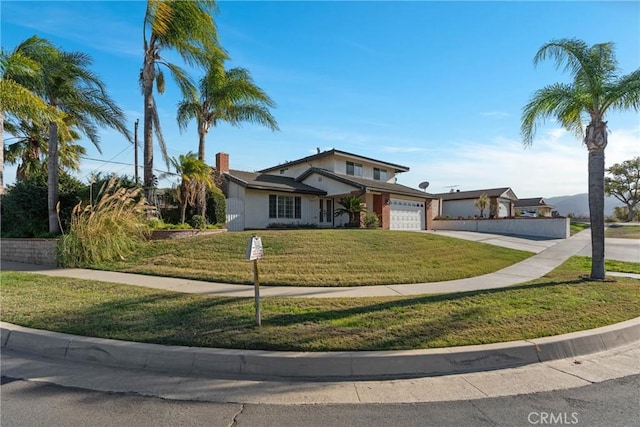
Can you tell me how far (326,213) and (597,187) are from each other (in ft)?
55.0

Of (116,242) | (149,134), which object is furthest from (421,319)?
(149,134)

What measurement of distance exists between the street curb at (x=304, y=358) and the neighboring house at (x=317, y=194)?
14954mm

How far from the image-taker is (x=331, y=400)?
12.1 feet

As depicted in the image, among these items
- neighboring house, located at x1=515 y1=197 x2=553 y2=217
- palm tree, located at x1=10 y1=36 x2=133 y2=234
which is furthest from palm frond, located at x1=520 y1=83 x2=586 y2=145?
neighboring house, located at x1=515 y1=197 x2=553 y2=217

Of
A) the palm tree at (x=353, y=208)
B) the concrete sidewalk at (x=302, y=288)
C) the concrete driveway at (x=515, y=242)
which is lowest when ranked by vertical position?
the concrete sidewalk at (x=302, y=288)

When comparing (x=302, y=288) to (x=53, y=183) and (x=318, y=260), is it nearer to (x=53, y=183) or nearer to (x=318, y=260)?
(x=318, y=260)

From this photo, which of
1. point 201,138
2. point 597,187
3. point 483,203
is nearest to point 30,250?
point 201,138

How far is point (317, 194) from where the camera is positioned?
23266 mm

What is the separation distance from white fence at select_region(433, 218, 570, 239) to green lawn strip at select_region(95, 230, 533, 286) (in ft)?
41.2

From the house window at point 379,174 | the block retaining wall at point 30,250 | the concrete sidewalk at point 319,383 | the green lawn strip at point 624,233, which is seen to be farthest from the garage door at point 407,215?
the concrete sidewalk at point 319,383

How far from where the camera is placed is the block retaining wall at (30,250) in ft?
39.4

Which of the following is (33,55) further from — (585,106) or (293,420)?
(585,106)

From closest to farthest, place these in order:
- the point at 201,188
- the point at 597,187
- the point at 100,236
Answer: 1. the point at 597,187
2. the point at 100,236
3. the point at 201,188

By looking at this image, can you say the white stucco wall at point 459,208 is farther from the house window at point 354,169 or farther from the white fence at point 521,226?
the house window at point 354,169
